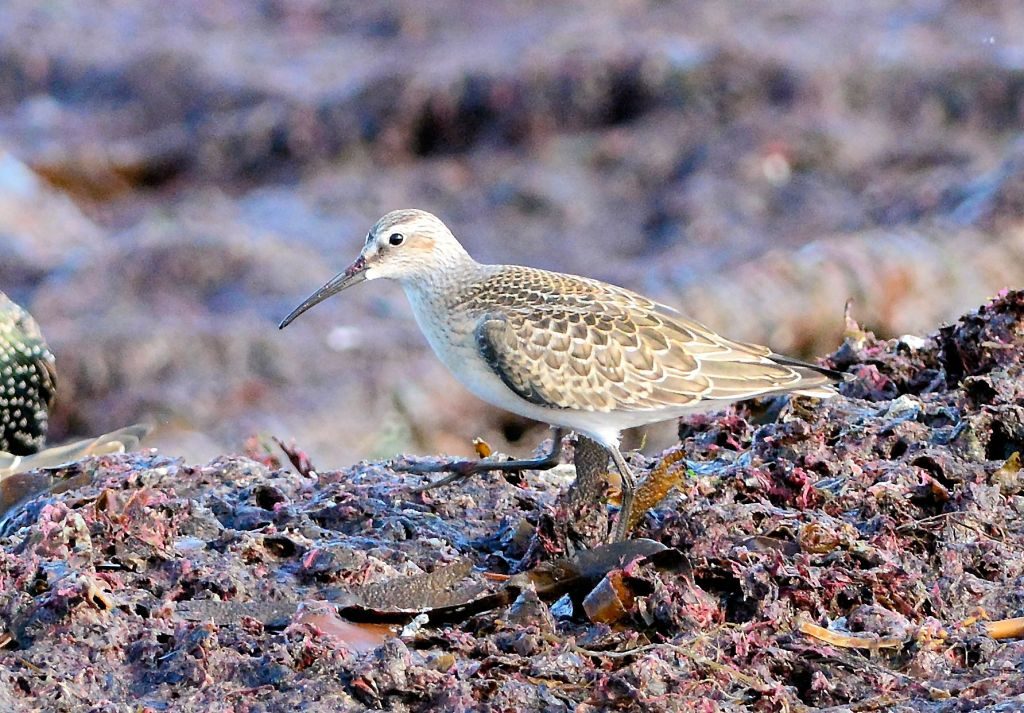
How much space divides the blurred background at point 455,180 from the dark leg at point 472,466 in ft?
11.6

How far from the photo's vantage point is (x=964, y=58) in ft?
46.8

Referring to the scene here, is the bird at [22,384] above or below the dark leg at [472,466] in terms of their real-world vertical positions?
below

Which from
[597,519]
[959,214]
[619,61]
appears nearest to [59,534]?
[597,519]

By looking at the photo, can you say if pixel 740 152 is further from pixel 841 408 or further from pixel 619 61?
pixel 841 408

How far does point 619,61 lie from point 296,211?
11.0 ft

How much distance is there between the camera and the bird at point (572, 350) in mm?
4789

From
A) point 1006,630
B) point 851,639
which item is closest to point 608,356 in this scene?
point 851,639

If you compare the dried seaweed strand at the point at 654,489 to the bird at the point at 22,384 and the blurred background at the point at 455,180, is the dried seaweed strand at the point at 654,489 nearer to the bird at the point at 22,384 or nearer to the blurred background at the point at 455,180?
the blurred background at the point at 455,180

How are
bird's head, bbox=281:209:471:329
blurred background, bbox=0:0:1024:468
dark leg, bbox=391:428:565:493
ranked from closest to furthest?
dark leg, bbox=391:428:565:493, bird's head, bbox=281:209:471:329, blurred background, bbox=0:0:1024:468

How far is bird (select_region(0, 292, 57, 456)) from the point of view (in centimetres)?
805

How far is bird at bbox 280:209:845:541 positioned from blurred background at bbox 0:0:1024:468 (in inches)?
142

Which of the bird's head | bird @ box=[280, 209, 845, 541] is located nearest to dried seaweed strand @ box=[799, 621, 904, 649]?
bird @ box=[280, 209, 845, 541]

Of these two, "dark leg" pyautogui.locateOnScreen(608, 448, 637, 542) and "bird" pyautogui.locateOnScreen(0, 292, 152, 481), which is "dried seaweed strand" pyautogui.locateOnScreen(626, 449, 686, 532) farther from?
"bird" pyautogui.locateOnScreen(0, 292, 152, 481)

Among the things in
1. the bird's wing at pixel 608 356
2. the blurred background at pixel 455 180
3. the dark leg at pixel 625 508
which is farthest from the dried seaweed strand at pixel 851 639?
the blurred background at pixel 455 180
